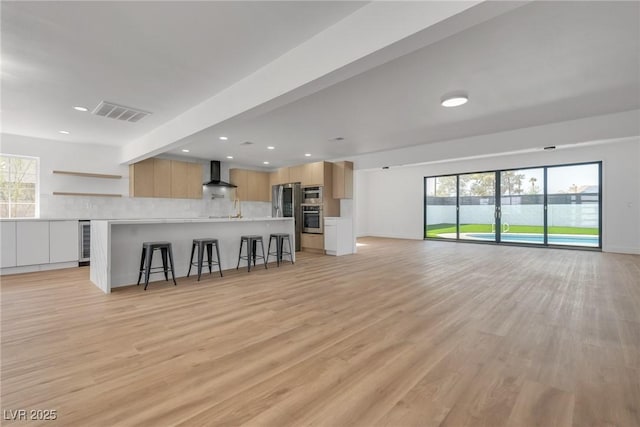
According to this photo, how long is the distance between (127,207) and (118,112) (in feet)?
10.4

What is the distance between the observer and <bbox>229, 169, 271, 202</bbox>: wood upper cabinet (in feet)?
27.8

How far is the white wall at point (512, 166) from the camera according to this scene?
6.69 metres

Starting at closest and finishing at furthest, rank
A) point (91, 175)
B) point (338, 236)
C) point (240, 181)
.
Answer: point (91, 175) < point (338, 236) < point (240, 181)

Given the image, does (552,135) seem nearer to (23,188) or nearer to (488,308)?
(488,308)

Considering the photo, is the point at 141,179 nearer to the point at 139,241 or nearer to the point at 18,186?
the point at 18,186

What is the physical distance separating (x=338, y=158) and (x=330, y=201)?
123 cm

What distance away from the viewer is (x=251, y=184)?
8727mm

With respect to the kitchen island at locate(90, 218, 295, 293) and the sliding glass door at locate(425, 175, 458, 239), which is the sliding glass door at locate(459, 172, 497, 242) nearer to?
the sliding glass door at locate(425, 175, 458, 239)

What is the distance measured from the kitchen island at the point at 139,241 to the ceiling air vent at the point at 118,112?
5.24 ft

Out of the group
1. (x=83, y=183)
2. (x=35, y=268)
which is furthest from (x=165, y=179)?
(x=35, y=268)

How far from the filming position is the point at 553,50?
8.68ft

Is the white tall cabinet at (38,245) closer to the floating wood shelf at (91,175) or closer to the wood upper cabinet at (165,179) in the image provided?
the floating wood shelf at (91,175)

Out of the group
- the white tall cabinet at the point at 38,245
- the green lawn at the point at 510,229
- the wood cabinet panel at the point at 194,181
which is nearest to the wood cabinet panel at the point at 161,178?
the wood cabinet panel at the point at 194,181

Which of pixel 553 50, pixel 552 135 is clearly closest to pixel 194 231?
pixel 553 50
